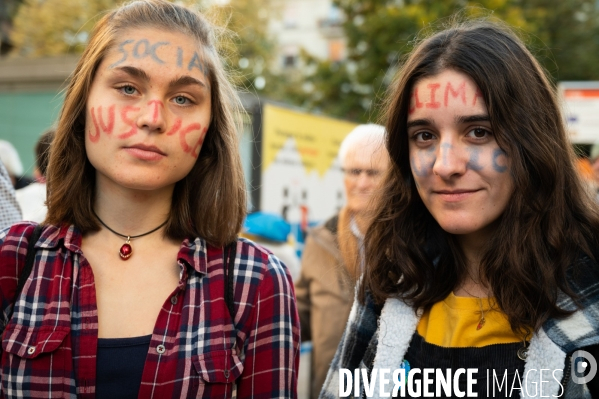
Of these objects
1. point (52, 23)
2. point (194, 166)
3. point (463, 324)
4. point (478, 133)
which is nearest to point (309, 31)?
point (52, 23)

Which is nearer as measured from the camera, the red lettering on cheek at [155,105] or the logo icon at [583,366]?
the logo icon at [583,366]

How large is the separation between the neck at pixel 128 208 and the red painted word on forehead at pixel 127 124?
182mm

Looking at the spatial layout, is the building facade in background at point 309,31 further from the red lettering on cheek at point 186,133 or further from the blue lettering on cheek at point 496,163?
the blue lettering on cheek at point 496,163

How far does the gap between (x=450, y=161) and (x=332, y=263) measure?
2.00m

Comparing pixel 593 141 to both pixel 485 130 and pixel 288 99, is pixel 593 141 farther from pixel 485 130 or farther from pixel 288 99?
pixel 288 99

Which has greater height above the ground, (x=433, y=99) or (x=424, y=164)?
(x=433, y=99)

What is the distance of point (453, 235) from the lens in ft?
7.25

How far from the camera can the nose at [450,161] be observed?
1.94 meters

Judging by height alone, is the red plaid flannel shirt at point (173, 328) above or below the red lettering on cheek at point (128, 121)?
below

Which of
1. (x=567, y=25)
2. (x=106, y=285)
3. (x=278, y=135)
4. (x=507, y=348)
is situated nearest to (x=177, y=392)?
(x=106, y=285)

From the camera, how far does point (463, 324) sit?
200cm

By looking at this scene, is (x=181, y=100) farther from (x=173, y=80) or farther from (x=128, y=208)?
(x=128, y=208)

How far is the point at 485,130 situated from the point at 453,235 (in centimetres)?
40

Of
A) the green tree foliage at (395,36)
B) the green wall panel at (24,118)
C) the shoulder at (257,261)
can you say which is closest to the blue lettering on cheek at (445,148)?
the shoulder at (257,261)
